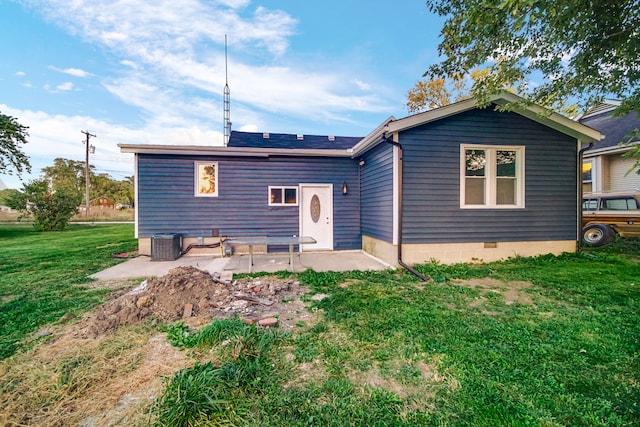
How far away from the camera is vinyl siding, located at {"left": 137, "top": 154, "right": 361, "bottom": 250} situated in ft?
23.7

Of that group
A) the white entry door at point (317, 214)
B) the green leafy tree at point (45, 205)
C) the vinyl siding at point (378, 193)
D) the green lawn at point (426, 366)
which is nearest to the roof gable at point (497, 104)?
the vinyl siding at point (378, 193)

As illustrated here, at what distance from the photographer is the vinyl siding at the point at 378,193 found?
6.09m

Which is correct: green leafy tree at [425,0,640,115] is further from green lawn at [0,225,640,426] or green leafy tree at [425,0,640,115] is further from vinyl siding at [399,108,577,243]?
green lawn at [0,225,640,426]

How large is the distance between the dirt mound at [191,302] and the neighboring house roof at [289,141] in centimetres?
582

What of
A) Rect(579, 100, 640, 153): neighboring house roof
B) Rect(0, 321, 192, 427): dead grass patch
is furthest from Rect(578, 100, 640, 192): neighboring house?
Rect(0, 321, 192, 427): dead grass patch

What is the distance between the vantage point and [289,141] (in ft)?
32.9

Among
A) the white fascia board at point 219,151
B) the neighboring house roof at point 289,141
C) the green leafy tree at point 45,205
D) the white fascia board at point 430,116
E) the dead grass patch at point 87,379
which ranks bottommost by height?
the dead grass patch at point 87,379

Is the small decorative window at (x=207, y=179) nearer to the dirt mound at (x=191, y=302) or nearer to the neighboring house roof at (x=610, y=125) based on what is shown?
the dirt mound at (x=191, y=302)

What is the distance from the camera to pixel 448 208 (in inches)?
239

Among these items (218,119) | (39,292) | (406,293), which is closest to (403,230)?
(406,293)

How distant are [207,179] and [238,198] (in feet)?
3.20

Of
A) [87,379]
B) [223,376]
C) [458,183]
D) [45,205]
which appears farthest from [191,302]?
[45,205]

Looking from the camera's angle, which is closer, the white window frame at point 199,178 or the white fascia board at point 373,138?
the white fascia board at point 373,138

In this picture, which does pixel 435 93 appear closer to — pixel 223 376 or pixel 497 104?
pixel 497 104
